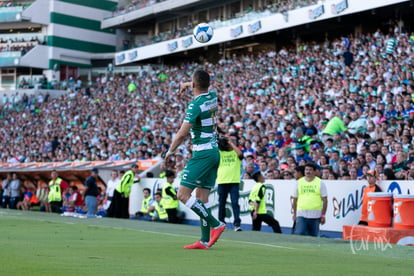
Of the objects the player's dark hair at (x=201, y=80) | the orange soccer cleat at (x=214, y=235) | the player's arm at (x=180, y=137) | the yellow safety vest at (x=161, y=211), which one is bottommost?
the yellow safety vest at (x=161, y=211)

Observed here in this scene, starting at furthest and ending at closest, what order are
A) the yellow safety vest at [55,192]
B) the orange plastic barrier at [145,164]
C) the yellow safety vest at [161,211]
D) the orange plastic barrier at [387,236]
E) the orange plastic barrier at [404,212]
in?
1. the orange plastic barrier at [145,164]
2. the yellow safety vest at [55,192]
3. the yellow safety vest at [161,211]
4. the orange plastic barrier at [404,212]
5. the orange plastic barrier at [387,236]

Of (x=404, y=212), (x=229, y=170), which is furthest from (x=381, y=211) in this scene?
(x=229, y=170)

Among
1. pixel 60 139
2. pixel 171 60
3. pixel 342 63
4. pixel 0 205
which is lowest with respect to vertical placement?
pixel 0 205

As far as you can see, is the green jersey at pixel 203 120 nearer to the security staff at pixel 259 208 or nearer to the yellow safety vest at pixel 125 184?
the security staff at pixel 259 208

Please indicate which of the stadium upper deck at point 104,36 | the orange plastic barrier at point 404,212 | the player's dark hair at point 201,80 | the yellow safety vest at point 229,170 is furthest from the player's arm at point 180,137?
the stadium upper deck at point 104,36

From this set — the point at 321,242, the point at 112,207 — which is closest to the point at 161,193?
the point at 112,207

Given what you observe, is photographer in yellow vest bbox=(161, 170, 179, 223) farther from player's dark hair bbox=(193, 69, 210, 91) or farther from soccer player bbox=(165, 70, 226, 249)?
player's dark hair bbox=(193, 69, 210, 91)

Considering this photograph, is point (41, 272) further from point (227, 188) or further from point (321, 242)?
point (227, 188)

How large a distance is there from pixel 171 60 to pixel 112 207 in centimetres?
3469

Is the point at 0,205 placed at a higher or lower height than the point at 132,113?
lower

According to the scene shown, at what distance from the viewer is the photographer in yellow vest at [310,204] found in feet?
46.8

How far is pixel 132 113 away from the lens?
128 feet

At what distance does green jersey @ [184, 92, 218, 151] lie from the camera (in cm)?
919

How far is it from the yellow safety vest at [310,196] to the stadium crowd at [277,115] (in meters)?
1.69
